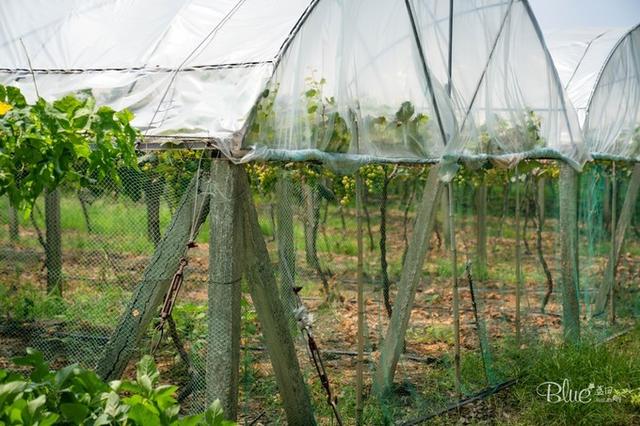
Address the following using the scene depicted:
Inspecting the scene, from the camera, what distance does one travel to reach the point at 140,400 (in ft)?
10.3

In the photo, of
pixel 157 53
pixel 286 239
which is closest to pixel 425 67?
pixel 286 239

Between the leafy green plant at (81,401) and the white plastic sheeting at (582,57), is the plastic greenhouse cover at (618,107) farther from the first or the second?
the leafy green plant at (81,401)

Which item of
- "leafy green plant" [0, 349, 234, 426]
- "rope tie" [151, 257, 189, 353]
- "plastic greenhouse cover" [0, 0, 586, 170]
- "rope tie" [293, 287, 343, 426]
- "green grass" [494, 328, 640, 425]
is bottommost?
"green grass" [494, 328, 640, 425]

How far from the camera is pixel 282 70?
471 cm

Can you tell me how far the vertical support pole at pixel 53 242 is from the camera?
6.59m

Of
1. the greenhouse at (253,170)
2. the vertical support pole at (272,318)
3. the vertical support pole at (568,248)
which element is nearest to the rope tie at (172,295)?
the greenhouse at (253,170)

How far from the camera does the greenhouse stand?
177 inches

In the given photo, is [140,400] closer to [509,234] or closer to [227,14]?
[227,14]

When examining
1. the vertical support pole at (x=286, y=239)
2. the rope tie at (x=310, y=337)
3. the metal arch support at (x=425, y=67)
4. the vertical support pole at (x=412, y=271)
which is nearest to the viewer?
the rope tie at (x=310, y=337)

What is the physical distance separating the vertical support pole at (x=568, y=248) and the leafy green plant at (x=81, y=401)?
18.0 feet

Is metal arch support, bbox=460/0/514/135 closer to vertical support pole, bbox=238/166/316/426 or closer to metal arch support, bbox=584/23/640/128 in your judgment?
metal arch support, bbox=584/23/640/128

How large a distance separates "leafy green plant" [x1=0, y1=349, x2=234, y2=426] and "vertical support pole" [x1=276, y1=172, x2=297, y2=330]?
197 cm

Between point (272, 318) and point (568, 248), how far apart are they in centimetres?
402

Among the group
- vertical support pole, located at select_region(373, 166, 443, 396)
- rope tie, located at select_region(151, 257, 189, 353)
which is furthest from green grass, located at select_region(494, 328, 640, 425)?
rope tie, located at select_region(151, 257, 189, 353)
